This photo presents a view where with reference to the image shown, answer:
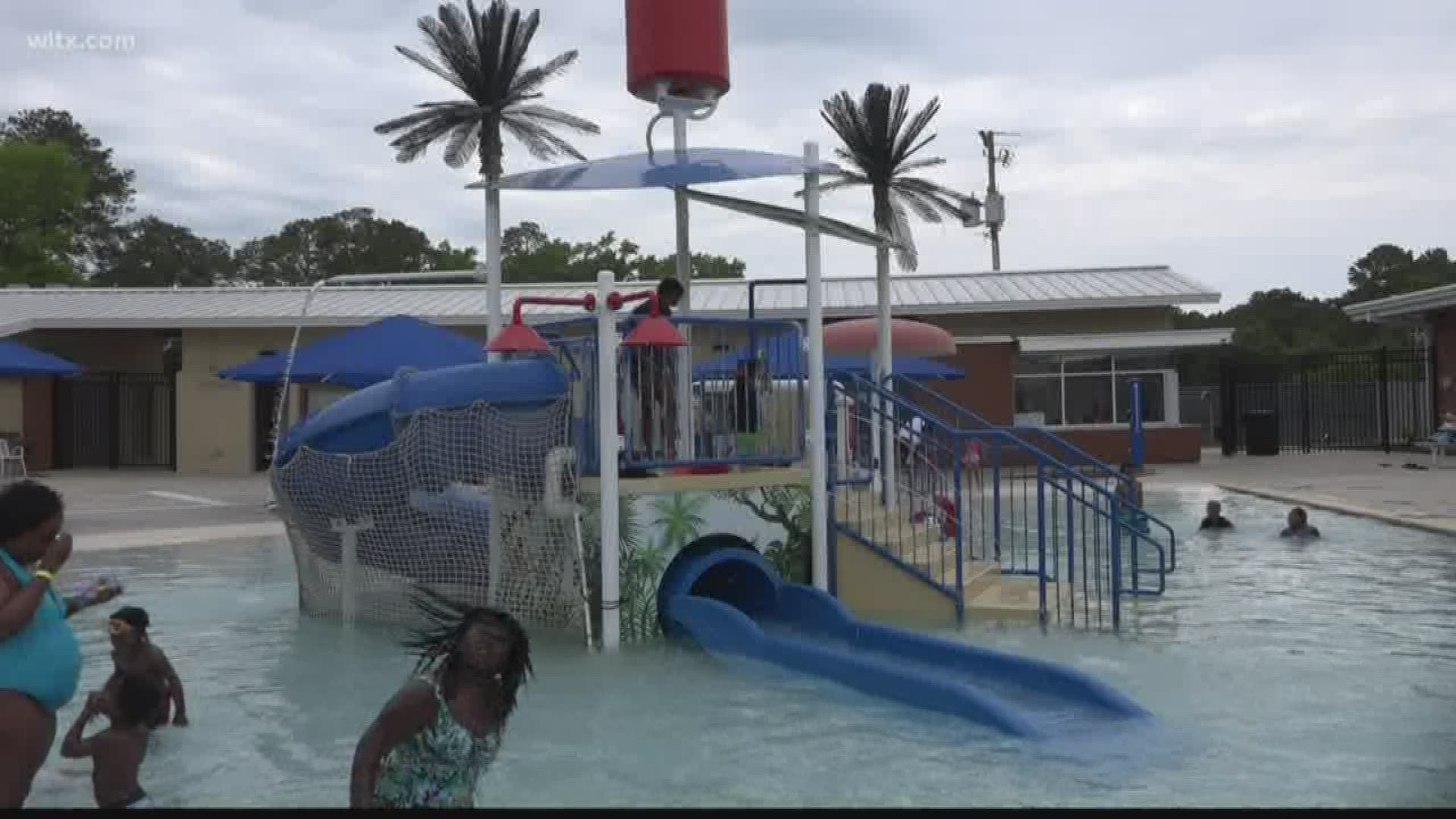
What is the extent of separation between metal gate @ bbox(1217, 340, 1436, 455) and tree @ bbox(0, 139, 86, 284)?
4285 centimetres

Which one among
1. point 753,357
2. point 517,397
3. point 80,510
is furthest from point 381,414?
point 80,510

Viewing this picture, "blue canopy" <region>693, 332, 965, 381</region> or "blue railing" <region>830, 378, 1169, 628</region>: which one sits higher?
"blue canopy" <region>693, 332, 965, 381</region>

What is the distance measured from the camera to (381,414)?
10.4 m

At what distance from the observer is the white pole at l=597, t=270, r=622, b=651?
8.69 metres

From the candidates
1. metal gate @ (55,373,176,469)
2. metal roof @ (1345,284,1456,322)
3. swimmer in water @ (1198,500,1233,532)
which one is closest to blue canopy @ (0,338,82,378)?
metal gate @ (55,373,176,469)

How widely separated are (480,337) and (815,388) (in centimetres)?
2257

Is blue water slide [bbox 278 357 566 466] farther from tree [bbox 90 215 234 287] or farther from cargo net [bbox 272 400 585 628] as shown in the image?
tree [bbox 90 215 234 287]

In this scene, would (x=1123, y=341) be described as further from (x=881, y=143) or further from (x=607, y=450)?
(x=607, y=450)

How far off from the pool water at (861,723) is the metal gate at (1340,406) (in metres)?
21.4

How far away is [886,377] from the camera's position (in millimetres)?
11688

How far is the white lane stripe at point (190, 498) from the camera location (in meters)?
21.5

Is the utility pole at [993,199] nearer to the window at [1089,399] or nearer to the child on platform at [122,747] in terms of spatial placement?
the window at [1089,399]

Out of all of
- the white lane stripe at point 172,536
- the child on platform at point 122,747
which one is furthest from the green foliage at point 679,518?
the white lane stripe at point 172,536
